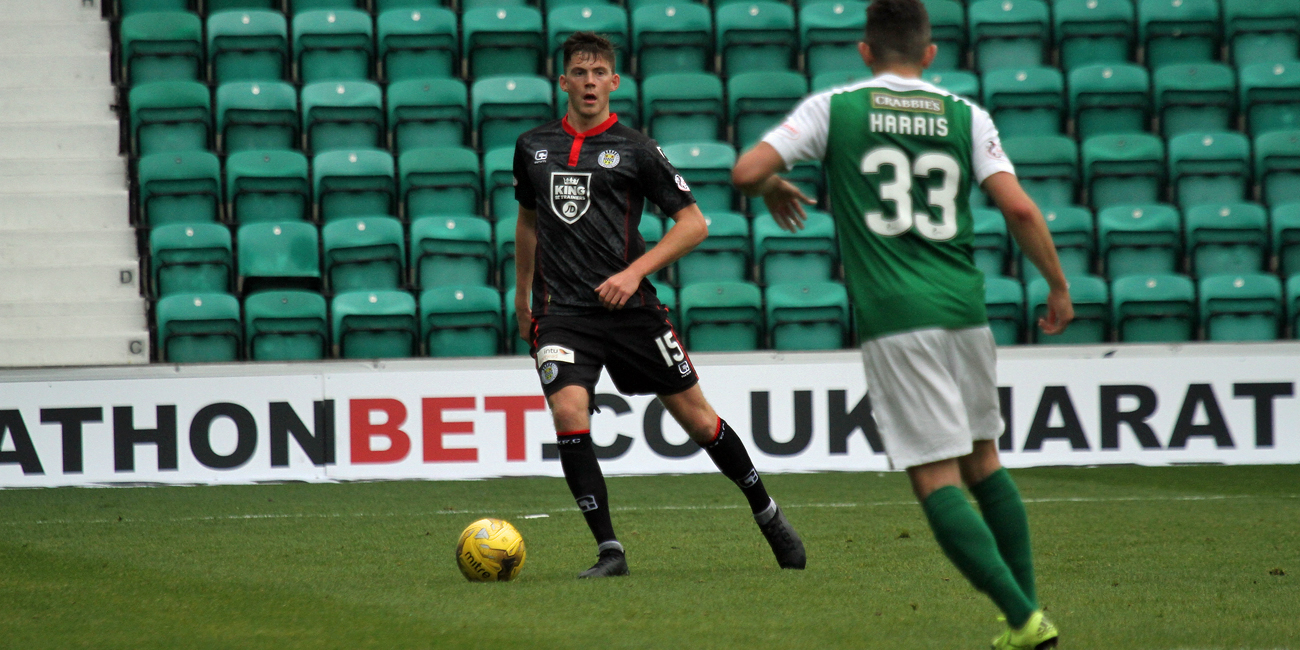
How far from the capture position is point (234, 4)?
42.5 ft

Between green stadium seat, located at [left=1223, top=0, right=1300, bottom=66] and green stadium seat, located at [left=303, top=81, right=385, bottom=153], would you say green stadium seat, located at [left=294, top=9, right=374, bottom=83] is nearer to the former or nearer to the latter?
green stadium seat, located at [left=303, top=81, right=385, bottom=153]

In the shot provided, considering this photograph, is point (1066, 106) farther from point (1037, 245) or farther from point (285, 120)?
point (1037, 245)

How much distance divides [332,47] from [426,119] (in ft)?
4.13

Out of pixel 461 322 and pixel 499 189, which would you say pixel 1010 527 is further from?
pixel 499 189

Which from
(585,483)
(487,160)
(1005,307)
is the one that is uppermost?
(487,160)

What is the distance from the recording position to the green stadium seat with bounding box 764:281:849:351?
1018cm

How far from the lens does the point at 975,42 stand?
1274 centimetres

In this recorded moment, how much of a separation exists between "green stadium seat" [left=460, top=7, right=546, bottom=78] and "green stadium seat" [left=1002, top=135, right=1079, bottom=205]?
4.15 m

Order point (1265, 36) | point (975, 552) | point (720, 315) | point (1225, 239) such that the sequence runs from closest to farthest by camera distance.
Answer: point (975, 552) < point (720, 315) < point (1225, 239) < point (1265, 36)

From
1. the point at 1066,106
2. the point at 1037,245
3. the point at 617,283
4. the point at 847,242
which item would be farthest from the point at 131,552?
the point at 1066,106

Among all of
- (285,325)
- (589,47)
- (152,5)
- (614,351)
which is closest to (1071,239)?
(285,325)

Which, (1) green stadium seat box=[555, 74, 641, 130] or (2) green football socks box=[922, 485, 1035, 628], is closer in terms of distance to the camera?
(2) green football socks box=[922, 485, 1035, 628]

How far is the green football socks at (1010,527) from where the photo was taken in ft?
11.4

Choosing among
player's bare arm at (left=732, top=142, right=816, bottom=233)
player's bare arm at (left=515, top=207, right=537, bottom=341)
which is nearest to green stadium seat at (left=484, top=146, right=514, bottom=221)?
player's bare arm at (left=515, top=207, right=537, bottom=341)
